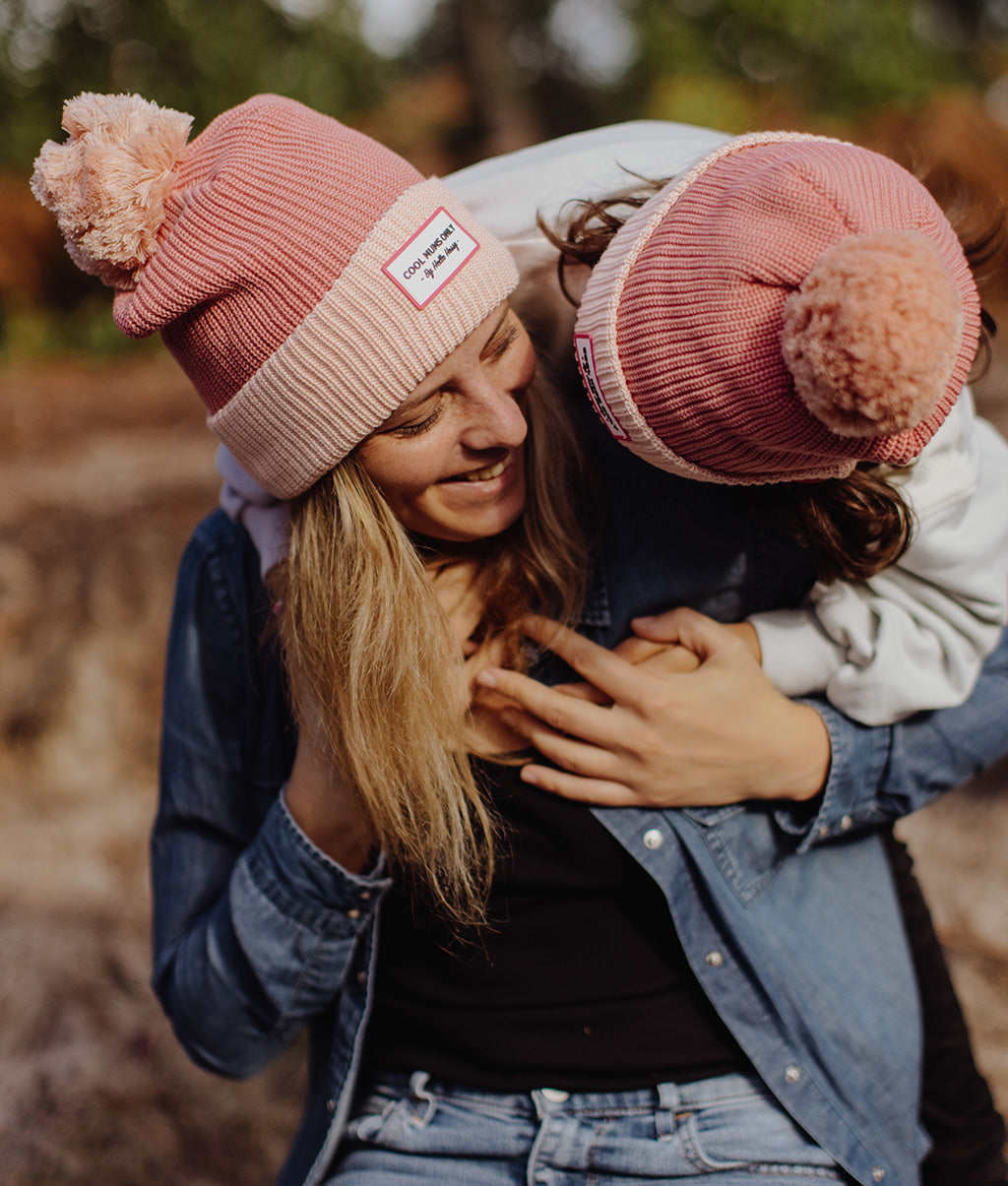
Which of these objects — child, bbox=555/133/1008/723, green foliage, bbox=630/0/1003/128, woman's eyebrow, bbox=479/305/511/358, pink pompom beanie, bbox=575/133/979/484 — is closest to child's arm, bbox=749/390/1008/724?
child, bbox=555/133/1008/723

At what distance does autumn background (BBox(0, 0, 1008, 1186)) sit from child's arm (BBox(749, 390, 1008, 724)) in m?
0.44

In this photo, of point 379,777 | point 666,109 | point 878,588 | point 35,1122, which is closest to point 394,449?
point 379,777

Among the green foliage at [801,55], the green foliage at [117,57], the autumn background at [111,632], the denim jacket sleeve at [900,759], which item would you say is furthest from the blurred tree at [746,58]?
the denim jacket sleeve at [900,759]

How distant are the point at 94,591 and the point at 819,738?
114 inches

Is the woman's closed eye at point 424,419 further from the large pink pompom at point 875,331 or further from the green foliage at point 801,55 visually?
the green foliage at point 801,55

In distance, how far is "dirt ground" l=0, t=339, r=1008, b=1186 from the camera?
7.08 feet

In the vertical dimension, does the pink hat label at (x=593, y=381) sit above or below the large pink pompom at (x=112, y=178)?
below

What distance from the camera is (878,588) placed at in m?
1.36

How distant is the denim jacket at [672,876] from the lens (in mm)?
1411

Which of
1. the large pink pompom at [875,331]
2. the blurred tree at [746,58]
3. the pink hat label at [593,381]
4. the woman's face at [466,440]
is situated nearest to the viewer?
the large pink pompom at [875,331]

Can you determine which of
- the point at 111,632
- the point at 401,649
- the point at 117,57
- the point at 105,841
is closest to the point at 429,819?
the point at 401,649

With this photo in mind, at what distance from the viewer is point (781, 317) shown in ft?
3.11

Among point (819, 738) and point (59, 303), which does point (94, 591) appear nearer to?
point (819, 738)

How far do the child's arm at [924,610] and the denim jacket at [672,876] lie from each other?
0.24 ft
